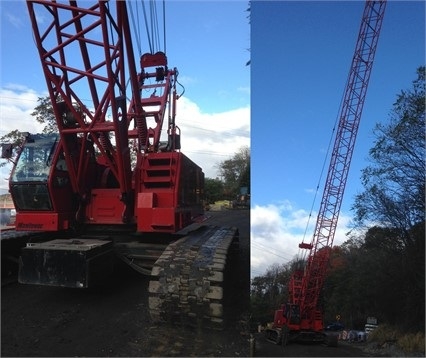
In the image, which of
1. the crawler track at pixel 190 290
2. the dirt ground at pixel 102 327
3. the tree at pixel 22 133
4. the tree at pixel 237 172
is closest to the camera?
the tree at pixel 237 172

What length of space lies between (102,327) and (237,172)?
255cm

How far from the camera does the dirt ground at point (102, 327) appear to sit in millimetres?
4988

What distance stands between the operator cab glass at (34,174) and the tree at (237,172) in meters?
2.69

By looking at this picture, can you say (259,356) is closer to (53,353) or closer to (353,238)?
(353,238)

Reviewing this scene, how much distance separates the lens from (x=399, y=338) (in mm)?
4258

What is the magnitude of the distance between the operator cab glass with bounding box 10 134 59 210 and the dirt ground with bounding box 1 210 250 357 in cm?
144

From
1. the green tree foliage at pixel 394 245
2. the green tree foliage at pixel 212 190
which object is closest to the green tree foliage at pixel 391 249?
the green tree foliage at pixel 394 245

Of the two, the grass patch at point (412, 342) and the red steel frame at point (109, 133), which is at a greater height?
the red steel frame at point (109, 133)

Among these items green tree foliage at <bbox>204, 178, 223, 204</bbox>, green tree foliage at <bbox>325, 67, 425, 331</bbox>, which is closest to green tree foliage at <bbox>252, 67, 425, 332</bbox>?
green tree foliage at <bbox>325, 67, 425, 331</bbox>

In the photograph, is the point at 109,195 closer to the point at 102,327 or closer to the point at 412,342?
the point at 102,327

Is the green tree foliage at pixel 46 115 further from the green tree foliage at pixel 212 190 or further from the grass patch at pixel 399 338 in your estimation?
the grass patch at pixel 399 338

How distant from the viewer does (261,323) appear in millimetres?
4137

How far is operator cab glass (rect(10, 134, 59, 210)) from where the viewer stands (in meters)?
7.16

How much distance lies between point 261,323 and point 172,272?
6.17 ft
